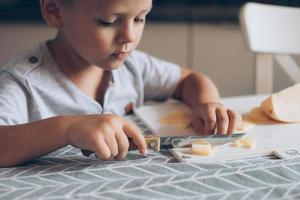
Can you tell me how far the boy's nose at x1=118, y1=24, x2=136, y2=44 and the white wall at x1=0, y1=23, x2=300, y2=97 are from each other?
115 centimetres

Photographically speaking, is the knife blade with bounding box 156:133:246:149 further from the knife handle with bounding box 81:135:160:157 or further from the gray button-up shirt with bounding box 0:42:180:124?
the gray button-up shirt with bounding box 0:42:180:124

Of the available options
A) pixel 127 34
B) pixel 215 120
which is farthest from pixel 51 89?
pixel 215 120

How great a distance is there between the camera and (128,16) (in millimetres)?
732

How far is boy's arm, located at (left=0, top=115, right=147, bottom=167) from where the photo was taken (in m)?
0.61

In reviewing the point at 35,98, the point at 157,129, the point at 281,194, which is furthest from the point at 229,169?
the point at 35,98

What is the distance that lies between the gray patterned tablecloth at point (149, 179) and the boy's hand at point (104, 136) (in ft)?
0.06

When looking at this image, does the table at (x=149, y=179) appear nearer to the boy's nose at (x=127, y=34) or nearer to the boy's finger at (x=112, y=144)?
the boy's finger at (x=112, y=144)

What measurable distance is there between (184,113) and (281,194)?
1.09ft

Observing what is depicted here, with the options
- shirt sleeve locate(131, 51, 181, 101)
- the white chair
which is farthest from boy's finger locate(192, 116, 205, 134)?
the white chair

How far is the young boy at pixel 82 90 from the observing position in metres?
0.63

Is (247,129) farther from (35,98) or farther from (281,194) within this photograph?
(35,98)

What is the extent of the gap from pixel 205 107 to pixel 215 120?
41mm

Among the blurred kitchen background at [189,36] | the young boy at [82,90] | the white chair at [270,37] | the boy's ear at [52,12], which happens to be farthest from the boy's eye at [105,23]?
the blurred kitchen background at [189,36]

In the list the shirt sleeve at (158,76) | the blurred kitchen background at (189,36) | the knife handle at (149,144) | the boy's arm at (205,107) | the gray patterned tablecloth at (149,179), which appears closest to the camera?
the gray patterned tablecloth at (149,179)
